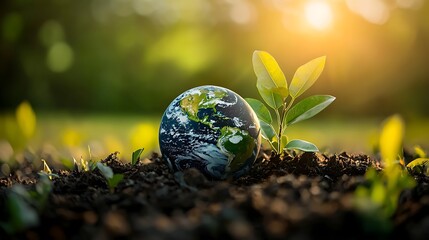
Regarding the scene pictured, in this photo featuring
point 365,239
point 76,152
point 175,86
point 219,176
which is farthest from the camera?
point 175,86

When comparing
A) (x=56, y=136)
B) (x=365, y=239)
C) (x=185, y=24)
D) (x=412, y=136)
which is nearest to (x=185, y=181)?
(x=365, y=239)

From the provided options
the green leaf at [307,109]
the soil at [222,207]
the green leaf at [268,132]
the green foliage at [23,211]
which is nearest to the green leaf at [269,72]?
the green leaf at [307,109]

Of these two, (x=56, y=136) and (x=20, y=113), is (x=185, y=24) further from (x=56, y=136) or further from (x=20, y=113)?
(x=20, y=113)

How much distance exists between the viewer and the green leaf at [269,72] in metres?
2.74

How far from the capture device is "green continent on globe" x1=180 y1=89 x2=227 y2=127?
2.65 meters

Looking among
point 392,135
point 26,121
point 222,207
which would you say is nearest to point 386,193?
point 392,135

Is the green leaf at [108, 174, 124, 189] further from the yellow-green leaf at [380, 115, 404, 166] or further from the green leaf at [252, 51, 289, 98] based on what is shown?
the yellow-green leaf at [380, 115, 404, 166]

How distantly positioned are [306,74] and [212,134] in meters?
0.63

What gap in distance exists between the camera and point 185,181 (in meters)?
2.42

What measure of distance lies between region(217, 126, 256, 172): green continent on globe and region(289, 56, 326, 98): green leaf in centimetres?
42

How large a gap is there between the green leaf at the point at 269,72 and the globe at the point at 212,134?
0.18 m

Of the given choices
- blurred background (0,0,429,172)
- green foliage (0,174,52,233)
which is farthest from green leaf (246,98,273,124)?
blurred background (0,0,429,172)

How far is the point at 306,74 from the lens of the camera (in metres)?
2.76

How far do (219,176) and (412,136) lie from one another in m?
6.00
